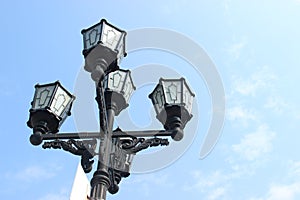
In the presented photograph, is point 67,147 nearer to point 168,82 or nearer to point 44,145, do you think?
point 44,145

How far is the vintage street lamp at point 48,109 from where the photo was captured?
22.5 ft

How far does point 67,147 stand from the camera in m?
6.71

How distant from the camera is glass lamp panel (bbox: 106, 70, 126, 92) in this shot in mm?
7382

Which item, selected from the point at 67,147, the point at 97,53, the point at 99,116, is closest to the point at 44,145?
the point at 67,147

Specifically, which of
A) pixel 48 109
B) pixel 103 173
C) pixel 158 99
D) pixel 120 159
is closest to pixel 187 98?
pixel 158 99

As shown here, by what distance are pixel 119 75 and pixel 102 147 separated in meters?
1.38

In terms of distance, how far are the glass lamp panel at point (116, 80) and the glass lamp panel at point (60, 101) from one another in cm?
59

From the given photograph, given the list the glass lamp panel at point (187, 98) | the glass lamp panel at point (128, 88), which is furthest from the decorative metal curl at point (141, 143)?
the glass lamp panel at point (128, 88)

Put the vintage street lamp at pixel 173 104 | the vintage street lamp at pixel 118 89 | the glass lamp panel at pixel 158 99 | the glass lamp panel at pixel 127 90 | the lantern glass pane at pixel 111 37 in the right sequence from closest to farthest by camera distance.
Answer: the lantern glass pane at pixel 111 37 < the vintage street lamp at pixel 173 104 < the glass lamp panel at pixel 158 99 < the vintage street lamp at pixel 118 89 < the glass lamp panel at pixel 127 90

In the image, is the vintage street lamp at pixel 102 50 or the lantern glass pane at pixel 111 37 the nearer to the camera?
the vintage street lamp at pixel 102 50

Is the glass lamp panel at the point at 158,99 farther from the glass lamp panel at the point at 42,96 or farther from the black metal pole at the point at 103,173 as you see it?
the glass lamp panel at the point at 42,96

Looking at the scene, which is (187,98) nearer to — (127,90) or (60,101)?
(127,90)

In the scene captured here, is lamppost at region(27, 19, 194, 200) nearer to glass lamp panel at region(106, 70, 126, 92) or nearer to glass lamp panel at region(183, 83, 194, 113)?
glass lamp panel at region(183, 83, 194, 113)

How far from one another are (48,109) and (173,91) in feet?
5.22
